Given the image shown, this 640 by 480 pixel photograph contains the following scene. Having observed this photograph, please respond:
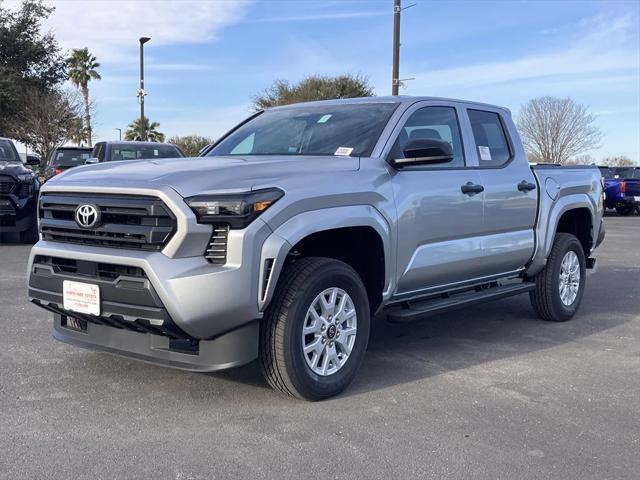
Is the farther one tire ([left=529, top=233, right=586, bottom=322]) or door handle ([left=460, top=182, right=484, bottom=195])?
tire ([left=529, top=233, right=586, bottom=322])

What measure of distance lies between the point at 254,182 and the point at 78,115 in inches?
1367

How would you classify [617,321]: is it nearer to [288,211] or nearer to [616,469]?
[616,469]

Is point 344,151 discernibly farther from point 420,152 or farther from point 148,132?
point 148,132

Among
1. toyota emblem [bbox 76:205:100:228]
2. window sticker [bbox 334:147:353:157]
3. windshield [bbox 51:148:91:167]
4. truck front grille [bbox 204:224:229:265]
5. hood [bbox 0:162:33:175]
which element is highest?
windshield [bbox 51:148:91:167]

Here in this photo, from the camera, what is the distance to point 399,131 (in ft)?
16.0

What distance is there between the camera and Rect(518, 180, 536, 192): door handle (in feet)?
19.1

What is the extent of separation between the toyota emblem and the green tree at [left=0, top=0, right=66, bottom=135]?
29315 millimetres

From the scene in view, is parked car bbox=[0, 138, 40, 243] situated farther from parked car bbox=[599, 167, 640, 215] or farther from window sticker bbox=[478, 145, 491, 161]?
parked car bbox=[599, 167, 640, 215]

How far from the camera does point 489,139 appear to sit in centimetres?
584

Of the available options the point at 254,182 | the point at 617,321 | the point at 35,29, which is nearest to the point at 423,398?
the point at 254,182

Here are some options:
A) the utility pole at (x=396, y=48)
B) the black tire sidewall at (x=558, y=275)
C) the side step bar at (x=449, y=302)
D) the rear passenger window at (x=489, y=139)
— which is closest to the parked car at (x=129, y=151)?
the utility pole at (x=396, y=48)

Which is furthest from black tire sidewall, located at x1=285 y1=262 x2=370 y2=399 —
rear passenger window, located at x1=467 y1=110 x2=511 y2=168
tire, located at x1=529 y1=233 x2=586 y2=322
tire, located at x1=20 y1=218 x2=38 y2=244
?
tire, located at x1=20 y1=218 x2=38 y2=244

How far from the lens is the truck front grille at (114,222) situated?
145 inches

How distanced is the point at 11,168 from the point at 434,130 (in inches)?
318
